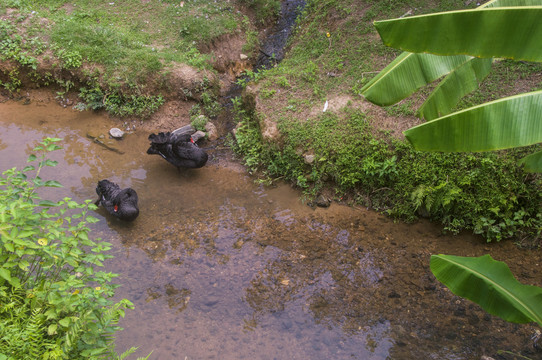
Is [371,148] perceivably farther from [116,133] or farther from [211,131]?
[116,133]

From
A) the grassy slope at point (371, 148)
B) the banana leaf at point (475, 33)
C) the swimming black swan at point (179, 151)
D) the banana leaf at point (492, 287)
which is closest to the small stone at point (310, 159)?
the grassy slope at point (371, 148)

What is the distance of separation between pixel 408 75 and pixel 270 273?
112 inches

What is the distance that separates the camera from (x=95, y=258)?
3031 mm

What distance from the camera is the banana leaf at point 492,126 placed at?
2826mm

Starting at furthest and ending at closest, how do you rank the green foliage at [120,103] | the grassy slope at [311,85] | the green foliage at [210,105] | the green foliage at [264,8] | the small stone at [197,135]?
the green foliage at [264,8] < the green foliage at [210,105] < the green foliage at [120,103] < the small stone at [197,135] < the grassy slope at [311,85]

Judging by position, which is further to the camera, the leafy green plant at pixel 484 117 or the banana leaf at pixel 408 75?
the banana leaf at pixel 408 75

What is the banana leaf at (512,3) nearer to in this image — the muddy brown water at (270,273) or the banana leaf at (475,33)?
the banana leaf at (475,33)

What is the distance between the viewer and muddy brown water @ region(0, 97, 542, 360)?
4.26m

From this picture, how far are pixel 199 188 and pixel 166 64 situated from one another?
3.15m

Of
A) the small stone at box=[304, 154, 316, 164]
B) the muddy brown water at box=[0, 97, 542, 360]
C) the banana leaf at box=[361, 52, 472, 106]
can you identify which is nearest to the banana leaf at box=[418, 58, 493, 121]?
the banana leaf at box=[361, 52, 472, 106]

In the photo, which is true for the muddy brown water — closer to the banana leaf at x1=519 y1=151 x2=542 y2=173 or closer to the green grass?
the banana leaf at x1=519 y1=151 x2=542 y2=173

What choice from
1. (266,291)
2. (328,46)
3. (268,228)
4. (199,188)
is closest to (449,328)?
(266,291)

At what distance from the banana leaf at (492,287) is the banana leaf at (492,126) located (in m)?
1.00

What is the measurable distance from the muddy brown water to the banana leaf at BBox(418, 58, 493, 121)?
205 cm
